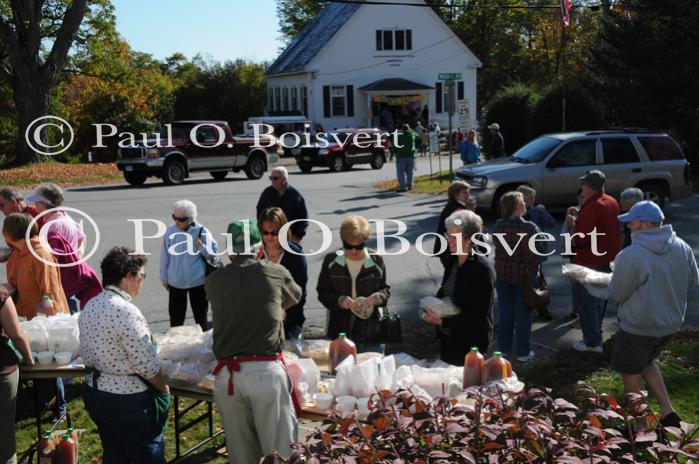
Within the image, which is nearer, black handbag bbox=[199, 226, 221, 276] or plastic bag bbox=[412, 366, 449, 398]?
plastic bag bbox=[412, 366, 449, 398]

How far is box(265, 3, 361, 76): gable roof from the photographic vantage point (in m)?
46.5

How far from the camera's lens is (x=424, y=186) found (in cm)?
2344

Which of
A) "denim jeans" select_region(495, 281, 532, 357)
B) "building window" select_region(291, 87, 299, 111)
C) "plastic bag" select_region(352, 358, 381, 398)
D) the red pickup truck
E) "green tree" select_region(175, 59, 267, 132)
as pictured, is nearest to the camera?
"plastic bag" select_region(352, 358, 381, 398)

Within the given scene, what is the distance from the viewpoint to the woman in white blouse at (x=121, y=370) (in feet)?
14.8

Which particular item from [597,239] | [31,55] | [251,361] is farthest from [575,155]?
[31,55]

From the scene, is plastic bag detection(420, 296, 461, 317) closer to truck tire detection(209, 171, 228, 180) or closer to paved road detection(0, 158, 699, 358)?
paved road detection(0, 158, 699, 358)

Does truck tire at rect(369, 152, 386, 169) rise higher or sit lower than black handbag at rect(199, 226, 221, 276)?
higher

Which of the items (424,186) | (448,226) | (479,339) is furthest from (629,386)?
(424,186)

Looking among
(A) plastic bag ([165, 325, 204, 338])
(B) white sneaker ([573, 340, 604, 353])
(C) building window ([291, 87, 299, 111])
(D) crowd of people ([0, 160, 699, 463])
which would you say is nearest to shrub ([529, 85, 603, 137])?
(D) crowd of people ([0, 160, 699, 463])

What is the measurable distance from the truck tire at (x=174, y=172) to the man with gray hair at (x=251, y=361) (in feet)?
71.6

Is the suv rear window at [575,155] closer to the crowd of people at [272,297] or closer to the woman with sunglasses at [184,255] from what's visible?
the crowd of people at [272,297]

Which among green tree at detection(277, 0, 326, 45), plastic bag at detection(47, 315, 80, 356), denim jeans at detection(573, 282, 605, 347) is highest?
green tree at detection(277, 0, 326, 45)

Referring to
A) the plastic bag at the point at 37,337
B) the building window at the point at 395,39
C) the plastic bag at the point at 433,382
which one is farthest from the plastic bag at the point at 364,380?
the building window at the point at 395,39

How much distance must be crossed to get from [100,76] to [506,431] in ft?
120
